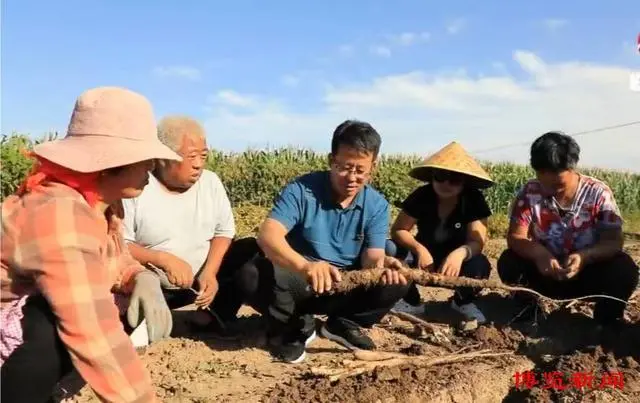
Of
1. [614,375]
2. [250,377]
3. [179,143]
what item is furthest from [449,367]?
[179,143]

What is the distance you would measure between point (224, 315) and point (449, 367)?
1.25 meters

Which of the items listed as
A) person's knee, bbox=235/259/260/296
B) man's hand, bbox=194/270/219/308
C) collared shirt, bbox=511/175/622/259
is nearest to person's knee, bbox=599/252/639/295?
collared shirt, bbox=511/175/622/259

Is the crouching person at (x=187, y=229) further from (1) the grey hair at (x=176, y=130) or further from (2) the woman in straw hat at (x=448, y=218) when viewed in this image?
(2) the woman in straw hat at (x=448, y=218)

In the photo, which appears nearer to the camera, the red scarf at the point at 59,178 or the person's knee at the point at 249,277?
the red scarf at the point at 59,178

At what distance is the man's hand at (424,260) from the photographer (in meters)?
3.86

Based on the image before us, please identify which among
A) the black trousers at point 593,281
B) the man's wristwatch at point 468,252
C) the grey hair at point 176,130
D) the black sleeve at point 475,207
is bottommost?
the black trousers at point 593,281

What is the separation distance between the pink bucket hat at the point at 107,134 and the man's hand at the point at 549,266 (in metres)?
2.51

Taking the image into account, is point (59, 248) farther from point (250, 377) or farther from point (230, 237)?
point (230, 237)

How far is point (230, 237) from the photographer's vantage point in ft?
12.0

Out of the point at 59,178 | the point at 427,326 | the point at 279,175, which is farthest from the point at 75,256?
the point at 279,175

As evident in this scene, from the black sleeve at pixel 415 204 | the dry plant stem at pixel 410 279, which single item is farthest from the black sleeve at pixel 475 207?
the dry plant stem at pixel 410 279

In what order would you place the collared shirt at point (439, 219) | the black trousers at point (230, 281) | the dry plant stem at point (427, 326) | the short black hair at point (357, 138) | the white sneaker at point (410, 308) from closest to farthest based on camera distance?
1. the short black hair at point (357, 138)
2. the black trousers at point (230, 281)
3. the dry plant stem at point (427, 326)
4. the collared shirt at point (439, 219)
5. the white sneaker at point (410, 308)

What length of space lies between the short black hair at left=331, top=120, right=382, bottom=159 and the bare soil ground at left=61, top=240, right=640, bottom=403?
0.99 m

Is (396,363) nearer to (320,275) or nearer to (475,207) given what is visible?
(320,275)
